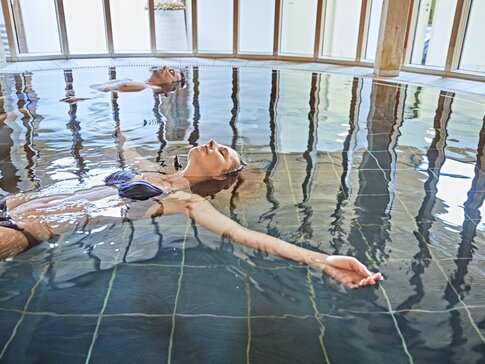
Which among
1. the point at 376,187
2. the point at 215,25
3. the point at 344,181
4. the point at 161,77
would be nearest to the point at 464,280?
the point at 376,187

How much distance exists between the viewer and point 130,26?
1095 centimetres

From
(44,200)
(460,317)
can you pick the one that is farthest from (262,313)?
(44,200)

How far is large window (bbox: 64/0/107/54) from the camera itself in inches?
404

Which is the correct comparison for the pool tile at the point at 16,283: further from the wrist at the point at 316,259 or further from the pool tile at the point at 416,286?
the pool tile at the point at 416,286

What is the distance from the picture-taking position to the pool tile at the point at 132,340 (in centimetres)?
172

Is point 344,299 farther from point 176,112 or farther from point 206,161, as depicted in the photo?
point 176,112

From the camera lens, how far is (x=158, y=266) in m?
2.34

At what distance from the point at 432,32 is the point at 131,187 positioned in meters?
8.52

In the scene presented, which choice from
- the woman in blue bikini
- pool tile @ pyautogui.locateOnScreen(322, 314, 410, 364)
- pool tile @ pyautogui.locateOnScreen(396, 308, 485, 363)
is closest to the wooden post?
the woman in blue bikini

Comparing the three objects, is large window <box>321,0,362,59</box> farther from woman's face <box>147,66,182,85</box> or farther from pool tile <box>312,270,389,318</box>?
pool tile <box>312,270,389,318</box>

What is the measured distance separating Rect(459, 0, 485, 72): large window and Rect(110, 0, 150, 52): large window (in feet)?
23.0

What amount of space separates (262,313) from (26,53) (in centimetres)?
1001

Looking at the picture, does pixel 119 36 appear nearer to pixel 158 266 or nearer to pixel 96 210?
pixel 96 210

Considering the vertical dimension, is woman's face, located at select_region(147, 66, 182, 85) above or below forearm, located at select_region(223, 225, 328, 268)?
above
